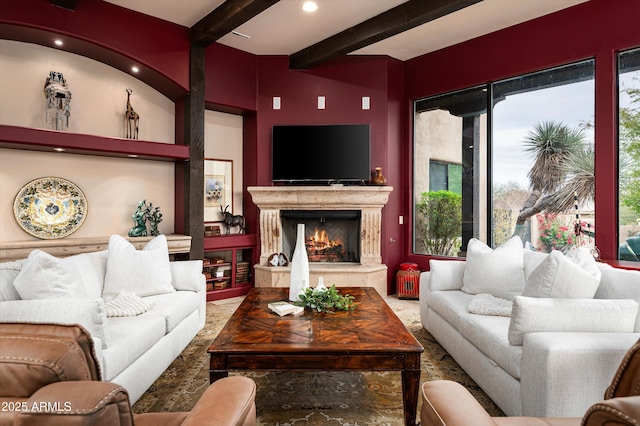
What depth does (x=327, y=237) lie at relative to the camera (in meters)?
5.81

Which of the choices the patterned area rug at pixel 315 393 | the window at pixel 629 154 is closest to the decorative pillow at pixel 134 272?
the patterned area rug at pixel 315 393

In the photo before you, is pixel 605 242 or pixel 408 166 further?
pixel 408 166

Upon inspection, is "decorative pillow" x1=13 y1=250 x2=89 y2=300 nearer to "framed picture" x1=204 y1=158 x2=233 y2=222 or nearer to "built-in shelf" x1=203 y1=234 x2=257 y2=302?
"built-in shelf" x1=203 y1=234 x2=257 y2=302

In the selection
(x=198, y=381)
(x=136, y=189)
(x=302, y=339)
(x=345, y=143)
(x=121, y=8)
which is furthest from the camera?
(x=345, y=143)

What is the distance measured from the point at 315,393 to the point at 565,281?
1.60 metres

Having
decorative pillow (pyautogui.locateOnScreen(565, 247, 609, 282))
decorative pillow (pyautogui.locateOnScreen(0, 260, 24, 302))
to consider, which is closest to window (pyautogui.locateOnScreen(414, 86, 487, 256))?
decorative pillow (pyautogui.locateOnScreen(565, 247, 609, 282))

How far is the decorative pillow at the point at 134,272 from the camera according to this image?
3.07 m

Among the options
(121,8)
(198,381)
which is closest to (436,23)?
(121,8)

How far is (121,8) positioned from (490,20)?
13.1 feet

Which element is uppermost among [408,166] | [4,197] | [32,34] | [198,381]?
[32,34]

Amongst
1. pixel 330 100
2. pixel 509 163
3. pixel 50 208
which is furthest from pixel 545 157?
pixel 50 208

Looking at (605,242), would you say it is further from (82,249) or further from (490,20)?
(82,249)

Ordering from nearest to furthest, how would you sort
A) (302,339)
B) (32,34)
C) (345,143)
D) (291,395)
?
1. (302,339)
2. (291,395)
3. (32,34)
4. (345,143)

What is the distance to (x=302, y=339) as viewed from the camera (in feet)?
7.18
